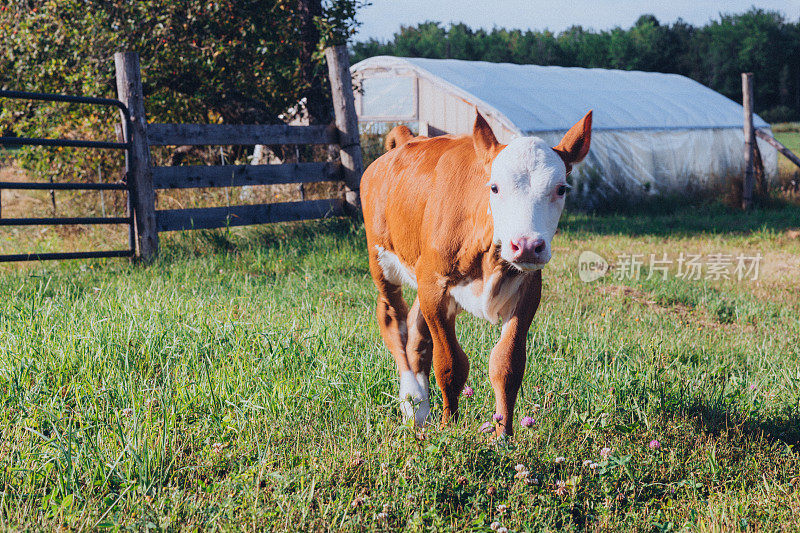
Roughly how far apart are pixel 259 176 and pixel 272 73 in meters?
2.41

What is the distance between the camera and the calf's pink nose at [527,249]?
243cm

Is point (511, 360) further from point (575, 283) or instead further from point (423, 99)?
point (423, 99)

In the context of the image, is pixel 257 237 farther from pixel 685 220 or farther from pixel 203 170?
pixel 685 220

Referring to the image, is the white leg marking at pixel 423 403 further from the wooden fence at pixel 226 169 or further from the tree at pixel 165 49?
the tree at pixel 165 49

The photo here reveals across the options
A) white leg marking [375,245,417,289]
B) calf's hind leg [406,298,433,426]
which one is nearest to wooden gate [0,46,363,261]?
white leg marking [375,245,417,289]

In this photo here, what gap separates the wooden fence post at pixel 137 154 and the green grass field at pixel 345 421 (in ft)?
4.98

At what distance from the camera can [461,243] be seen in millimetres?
2992

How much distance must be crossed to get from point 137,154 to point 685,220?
878 centimetres

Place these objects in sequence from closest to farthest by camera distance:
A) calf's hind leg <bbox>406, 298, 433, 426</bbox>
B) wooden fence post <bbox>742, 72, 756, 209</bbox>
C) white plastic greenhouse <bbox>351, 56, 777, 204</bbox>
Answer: calf's hind leg <bbox>406, 298, 433, 426</bbox> < wooden fence post <bbox>742, 72, 756, 209</bbox> < white plastic greenhouse <bbox>351, 56, 777, 204</bbox>

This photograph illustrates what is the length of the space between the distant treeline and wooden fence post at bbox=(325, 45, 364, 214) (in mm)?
31022

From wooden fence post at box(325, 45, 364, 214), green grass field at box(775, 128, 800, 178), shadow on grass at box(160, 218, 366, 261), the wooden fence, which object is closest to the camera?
the wooden fence

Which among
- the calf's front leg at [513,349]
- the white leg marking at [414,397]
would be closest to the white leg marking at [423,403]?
the white leg marking at [414,397]

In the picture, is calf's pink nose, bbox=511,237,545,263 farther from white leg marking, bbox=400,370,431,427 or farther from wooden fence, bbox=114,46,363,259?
wooden fence, bbox=114,46,363,259

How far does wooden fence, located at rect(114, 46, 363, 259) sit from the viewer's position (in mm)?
7262
